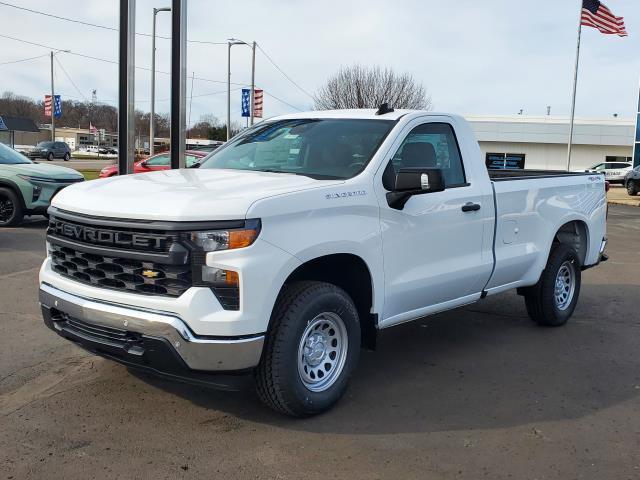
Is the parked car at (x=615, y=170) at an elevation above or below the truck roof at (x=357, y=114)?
below

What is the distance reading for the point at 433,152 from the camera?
5234mm

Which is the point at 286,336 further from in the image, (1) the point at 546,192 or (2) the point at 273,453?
(1) the point at 546,192

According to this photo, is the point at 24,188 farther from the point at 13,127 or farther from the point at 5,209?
the point at 13,127

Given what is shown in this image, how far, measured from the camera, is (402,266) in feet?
15.2

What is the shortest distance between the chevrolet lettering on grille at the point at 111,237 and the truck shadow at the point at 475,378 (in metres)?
1.29

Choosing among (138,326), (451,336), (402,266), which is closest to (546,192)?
(451,336)

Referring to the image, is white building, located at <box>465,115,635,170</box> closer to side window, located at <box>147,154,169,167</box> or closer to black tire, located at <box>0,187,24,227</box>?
side window, located at <box>147,154,169,167</box>

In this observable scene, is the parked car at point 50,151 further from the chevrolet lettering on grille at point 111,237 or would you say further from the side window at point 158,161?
the chevrolet lettering on grille at point 111,237

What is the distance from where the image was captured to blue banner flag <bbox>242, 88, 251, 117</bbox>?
4009 cm

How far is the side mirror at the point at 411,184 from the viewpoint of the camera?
4406mm

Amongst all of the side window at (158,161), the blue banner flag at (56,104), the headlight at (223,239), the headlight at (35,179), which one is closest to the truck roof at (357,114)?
the headlight at (223,239)

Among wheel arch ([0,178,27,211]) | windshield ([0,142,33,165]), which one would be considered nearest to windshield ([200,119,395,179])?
wheel arch ([0,178,27,211])

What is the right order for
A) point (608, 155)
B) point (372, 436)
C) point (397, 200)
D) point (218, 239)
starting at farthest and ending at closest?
point (608, 155)
point (397, 200)
point (372, 436)
point (218, 239)

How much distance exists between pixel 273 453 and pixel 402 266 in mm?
1598
